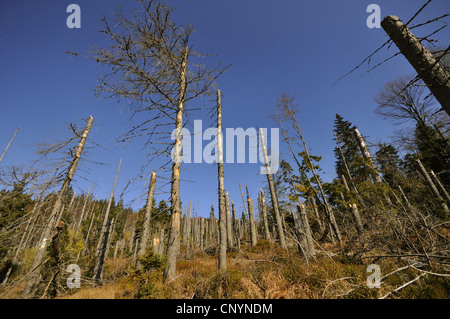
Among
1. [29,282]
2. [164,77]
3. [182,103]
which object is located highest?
[164,77]

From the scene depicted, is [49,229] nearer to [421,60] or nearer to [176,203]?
[176,203]

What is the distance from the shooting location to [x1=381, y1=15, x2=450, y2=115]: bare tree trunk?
2562 mm

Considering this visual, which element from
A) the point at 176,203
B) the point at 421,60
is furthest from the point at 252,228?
the point at 421,60

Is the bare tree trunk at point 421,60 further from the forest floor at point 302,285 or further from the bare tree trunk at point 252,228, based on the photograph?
the bare tree trunk at point 252,228

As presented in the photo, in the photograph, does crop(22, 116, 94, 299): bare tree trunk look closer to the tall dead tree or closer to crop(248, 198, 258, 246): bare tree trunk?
the tall dead tree

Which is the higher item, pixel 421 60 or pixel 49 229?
pixel 421 60

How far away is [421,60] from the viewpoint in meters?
2.75

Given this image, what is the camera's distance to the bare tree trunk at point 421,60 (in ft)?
8.41

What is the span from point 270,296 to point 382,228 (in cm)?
383

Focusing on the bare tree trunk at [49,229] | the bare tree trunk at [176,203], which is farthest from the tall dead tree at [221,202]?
the bare tree trunk at [49,229]

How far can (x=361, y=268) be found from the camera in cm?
427

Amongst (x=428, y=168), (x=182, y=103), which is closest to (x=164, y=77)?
(x=182, y=103)

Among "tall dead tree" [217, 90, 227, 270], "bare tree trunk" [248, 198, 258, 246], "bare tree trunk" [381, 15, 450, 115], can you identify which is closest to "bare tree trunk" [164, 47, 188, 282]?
"tall dead tree" [217, 90, 227, 270]
